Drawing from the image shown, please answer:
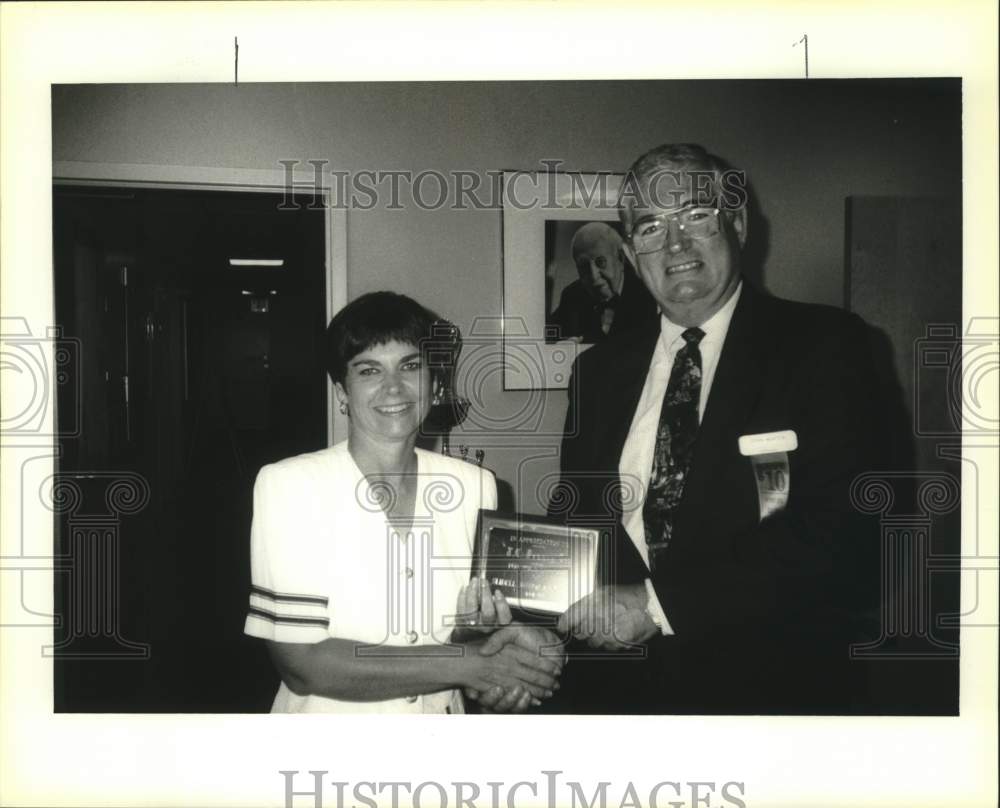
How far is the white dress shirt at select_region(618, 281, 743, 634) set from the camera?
1665 millimetres

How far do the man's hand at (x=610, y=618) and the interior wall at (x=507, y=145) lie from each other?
21 centimetres

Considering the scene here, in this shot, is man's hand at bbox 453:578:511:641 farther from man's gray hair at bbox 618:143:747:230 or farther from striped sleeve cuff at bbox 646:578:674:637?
man's gray hair at bbox 618:143:747:230

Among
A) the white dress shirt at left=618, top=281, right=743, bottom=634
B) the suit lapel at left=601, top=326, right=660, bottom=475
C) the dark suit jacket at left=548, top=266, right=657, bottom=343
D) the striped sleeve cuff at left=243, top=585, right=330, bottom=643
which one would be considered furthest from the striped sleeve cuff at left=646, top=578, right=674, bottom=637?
the striped sleeve cuff at left=243, top=585, right=330, bottom=643

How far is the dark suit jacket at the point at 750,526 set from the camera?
64.8 inches

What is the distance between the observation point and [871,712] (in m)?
1.72

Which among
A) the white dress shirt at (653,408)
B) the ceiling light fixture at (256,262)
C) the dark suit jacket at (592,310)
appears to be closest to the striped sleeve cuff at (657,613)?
the white dress shirt at (653,408)

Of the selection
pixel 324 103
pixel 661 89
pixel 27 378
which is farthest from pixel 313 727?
pixel 661 89

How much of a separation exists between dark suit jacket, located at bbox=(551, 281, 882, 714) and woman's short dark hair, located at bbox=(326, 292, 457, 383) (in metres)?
0.28

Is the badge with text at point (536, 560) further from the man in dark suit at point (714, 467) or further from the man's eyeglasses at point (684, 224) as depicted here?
the man's eyeglasses at point (684, 224)

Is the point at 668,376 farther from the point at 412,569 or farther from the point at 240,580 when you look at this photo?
the point at 240,580

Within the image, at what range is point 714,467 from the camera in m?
1.64

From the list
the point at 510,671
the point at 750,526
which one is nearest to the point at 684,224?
the point at 750,526

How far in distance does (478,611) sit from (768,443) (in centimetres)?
62

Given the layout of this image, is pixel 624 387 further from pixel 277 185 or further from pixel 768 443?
pixel 277 185
